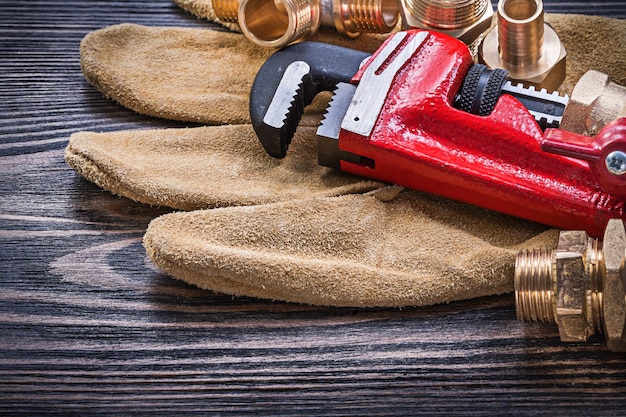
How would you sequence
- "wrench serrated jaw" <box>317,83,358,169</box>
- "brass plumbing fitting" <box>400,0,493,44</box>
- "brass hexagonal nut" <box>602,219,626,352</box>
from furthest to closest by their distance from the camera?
"brass plumbing fitting" <box>400,0,493,44</box>
"wrench serrated jaw" <box>317,83,358,169</box>
"brass hexagonal nut" <box>602,219,626,352</box>

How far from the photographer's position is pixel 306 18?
4.90ft

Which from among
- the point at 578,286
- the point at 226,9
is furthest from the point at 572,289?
the point at 226,9

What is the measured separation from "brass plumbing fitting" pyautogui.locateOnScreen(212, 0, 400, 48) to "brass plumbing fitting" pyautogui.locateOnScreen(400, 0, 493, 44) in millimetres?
43

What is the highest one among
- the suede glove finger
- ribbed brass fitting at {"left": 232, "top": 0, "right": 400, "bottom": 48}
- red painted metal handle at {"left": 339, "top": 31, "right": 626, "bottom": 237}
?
ribbed brass fitting at {"left": 232, "top": 0, "right": 400, "bottom": 48}

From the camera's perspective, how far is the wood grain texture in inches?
47.5

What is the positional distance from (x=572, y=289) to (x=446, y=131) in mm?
269

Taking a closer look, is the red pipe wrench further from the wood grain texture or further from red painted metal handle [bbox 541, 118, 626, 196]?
the wood grain texture

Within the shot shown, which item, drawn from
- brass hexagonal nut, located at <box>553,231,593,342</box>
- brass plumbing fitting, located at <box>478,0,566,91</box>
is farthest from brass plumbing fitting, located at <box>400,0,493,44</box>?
brass hexagonal nut, located at <box>553,231,593,342</box>

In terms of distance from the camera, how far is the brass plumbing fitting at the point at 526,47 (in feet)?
4.51

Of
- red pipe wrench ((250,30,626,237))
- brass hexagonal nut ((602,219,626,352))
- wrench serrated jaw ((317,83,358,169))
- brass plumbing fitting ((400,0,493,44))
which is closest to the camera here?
brass hexagonal nut ((602,219,626,352))

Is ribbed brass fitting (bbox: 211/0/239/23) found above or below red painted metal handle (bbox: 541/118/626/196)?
above

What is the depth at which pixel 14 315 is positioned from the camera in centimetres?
131

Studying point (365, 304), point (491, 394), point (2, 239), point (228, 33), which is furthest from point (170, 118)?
point (491, 394)

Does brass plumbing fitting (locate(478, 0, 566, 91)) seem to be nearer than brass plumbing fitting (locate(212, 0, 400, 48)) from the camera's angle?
Yes
